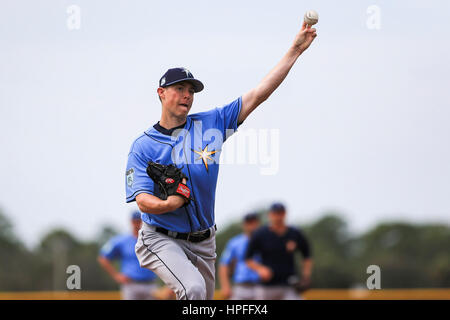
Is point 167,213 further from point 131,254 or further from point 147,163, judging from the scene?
point 131,254

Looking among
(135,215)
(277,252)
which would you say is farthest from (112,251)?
(277,252)

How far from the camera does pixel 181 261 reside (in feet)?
19.9

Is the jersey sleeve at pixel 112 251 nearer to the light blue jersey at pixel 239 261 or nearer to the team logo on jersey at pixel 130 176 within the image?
the light blue jersey at pixel 239 261

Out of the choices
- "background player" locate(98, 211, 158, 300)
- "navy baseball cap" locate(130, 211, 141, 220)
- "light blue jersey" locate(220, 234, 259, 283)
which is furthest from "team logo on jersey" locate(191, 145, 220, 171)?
"light blue jersey" locate(220, 234, 259, 283)

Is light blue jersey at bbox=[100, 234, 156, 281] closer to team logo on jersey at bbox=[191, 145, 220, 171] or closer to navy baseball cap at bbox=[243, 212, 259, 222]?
navy baseball cap at bbox=[243, 212, 259, 222]

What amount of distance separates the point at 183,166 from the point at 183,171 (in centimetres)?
5

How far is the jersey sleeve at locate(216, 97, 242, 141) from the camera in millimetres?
6571

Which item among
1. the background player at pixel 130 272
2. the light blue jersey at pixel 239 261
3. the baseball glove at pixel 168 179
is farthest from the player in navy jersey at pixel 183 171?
the light blue jersey at pixel 239 261

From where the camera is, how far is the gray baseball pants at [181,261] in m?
5.94

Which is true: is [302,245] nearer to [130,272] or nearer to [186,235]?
[130,272]

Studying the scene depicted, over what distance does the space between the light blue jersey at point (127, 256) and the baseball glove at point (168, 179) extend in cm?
722

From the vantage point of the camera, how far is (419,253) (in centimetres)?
5125
